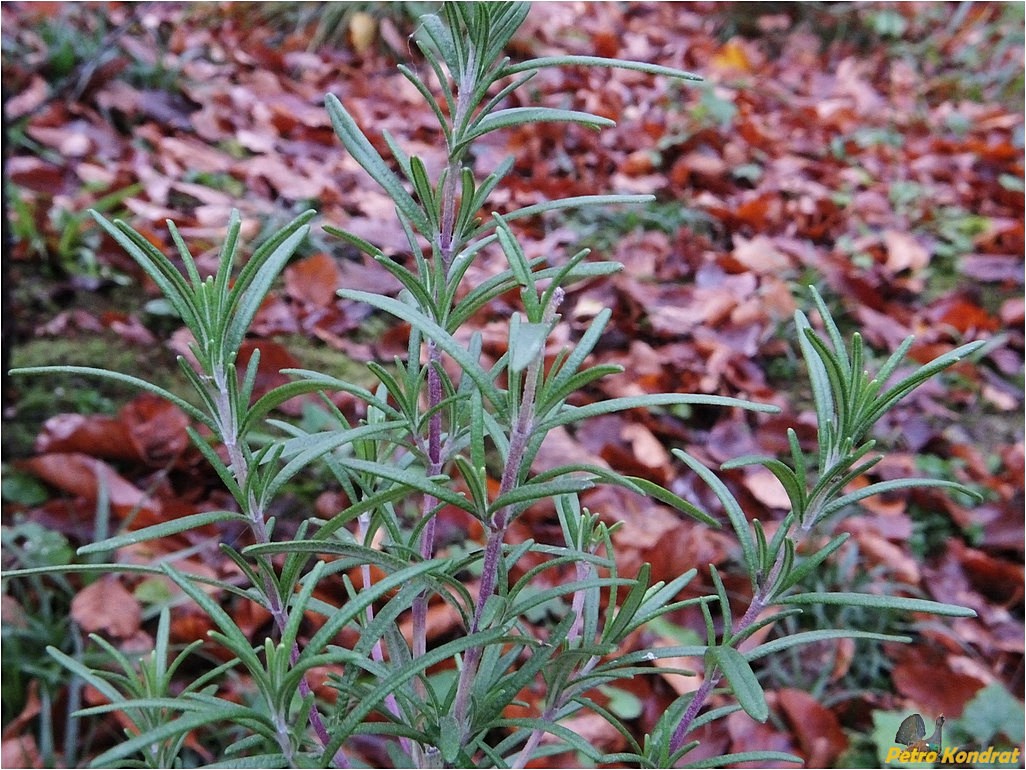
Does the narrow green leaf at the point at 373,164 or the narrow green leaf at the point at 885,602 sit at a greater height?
the narrow green leaf at the point at 373,164

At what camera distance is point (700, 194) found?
275 cm

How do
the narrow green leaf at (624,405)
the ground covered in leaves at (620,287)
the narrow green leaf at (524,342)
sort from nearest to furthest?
the narrow green leaf at (524,342), the narrow green leaf at (624,405), the ground covered in leaves at (620,287)

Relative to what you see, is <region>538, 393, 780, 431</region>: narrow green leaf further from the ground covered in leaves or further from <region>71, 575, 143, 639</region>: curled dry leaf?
<region>71, 575, 143, 639</region>: curled dry leaf

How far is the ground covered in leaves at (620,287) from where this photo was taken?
1.34 meters

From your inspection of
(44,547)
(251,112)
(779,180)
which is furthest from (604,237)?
(44,547)

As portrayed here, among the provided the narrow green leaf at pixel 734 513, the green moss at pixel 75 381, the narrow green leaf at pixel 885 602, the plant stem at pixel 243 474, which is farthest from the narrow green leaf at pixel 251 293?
the green moss at pixel 75 381

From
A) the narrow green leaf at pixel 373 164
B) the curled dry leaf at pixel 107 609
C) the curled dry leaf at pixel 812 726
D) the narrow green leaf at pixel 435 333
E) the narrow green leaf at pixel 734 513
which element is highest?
the narrow green leaf at pixel 373 164

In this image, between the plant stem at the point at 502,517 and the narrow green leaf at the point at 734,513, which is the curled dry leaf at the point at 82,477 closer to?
the plant stem at the point at 502,517

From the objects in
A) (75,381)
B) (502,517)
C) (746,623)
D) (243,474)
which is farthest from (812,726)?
(75,381)

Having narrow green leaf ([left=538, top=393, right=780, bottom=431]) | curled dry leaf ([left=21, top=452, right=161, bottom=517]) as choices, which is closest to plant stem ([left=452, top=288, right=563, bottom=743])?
narrow green leaf ([left=538, top=393, right=780, bottom=431])

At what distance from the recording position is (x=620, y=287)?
2.13m

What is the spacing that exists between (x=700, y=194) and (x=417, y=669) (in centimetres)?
243

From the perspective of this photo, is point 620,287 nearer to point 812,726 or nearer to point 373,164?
point 812,726

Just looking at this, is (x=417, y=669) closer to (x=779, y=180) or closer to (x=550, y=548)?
(x=550, y=548)
